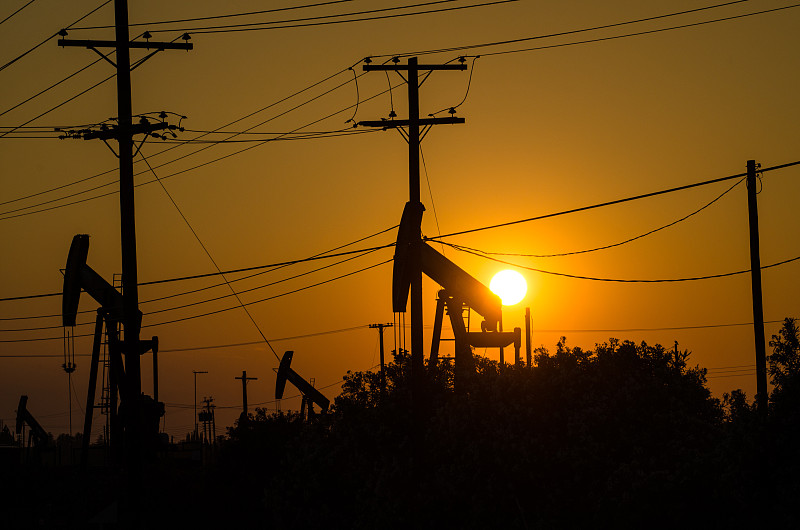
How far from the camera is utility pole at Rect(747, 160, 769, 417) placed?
28.0 m

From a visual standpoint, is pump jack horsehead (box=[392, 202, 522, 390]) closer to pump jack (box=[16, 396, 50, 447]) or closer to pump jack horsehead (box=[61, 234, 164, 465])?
pump jack horsehead (box=[61, 234, 164, 465])

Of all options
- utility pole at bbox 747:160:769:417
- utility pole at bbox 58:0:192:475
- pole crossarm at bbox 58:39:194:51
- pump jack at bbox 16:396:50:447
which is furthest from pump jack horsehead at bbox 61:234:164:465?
pump jack at bbox 16:396:50:447

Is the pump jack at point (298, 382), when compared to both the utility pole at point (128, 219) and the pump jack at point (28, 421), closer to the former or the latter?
the pump jack at point (28, 421)

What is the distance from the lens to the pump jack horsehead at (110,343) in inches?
1219

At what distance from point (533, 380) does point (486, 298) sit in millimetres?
16181

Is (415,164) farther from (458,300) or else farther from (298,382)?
(298,382)

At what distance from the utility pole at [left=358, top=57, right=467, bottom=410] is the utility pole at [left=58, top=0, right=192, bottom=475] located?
7.80 meters

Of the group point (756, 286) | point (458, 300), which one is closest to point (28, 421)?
point (458, 300)

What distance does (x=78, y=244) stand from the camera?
135 ft

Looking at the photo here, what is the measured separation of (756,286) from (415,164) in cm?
1098

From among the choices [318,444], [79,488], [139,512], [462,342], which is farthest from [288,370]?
[139,512]

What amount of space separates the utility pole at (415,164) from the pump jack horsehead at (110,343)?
769 cm

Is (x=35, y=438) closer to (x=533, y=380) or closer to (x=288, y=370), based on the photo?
(x=288, y=370)

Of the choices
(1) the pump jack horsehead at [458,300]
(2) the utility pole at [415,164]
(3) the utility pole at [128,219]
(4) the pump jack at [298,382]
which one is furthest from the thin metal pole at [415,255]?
(4) the pump jack at [298,382]
